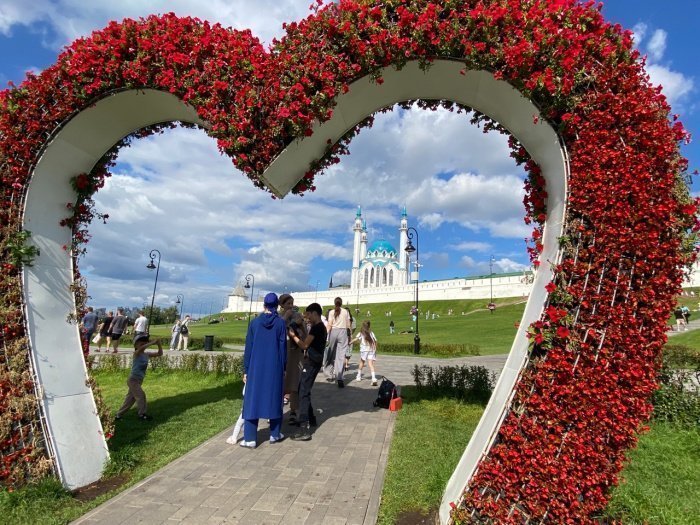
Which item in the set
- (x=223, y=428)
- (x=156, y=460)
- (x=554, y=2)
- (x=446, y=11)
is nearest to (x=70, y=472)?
(x=156, y=460)

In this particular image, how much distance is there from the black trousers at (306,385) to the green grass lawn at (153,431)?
51.9 inches

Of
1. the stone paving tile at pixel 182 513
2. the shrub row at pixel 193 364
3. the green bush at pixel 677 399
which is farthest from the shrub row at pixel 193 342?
the green bush at pixel 677 399

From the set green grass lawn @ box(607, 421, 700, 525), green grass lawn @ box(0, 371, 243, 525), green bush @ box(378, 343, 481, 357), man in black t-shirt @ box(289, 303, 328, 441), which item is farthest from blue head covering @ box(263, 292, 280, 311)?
green bush @ box(378, 343, 481, 357)

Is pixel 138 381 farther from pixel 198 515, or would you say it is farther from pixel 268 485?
pixel 198 515

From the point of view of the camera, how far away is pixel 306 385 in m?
6.38

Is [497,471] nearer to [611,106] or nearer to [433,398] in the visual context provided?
[611,106]

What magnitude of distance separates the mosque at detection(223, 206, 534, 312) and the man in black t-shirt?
84.1 ft

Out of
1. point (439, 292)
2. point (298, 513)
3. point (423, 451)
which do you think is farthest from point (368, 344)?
point (439, 292)

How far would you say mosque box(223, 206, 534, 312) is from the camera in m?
64.8

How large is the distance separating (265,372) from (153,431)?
225cm

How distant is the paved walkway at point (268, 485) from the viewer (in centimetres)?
368

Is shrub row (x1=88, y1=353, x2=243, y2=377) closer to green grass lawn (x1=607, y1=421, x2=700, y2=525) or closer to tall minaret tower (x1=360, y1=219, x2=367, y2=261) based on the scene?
green grass lawn (x1=607, y1=421, x2=700, y2=525)

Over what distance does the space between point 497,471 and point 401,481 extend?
134 centimetres

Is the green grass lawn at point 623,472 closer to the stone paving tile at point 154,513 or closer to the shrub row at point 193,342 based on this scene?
the stone paving tile at point 154,513
